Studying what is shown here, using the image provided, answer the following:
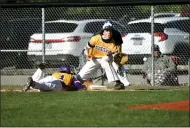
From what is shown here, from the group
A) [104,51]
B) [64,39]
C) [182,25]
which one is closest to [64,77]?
[104,51]

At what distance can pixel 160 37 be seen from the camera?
16.3 meters

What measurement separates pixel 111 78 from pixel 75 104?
2755 mm

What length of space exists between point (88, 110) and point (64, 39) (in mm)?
6648

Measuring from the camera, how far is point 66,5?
49.9ft

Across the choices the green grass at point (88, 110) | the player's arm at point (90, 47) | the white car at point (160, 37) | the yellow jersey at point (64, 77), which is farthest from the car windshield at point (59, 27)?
the green grass at point (88, 110)

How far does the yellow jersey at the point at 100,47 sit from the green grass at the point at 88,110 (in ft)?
4.31

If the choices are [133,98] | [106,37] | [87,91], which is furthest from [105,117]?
[106,37]

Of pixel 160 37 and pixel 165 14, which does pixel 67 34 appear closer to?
pixel 160 37

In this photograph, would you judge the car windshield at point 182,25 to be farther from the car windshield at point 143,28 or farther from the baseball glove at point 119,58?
the baseball glove at point 119,58

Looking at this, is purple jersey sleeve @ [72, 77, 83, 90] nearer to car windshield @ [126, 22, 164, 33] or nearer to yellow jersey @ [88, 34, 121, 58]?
yellow jersey @ [88, 34, 121, 58]

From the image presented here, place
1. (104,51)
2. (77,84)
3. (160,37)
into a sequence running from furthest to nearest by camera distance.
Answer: (160,37) → (104,51) → (77,84)

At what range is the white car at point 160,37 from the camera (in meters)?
16.3

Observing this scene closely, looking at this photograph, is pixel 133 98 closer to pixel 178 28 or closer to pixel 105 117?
pixel 105 117

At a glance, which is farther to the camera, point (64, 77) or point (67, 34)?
point (67, 34)
